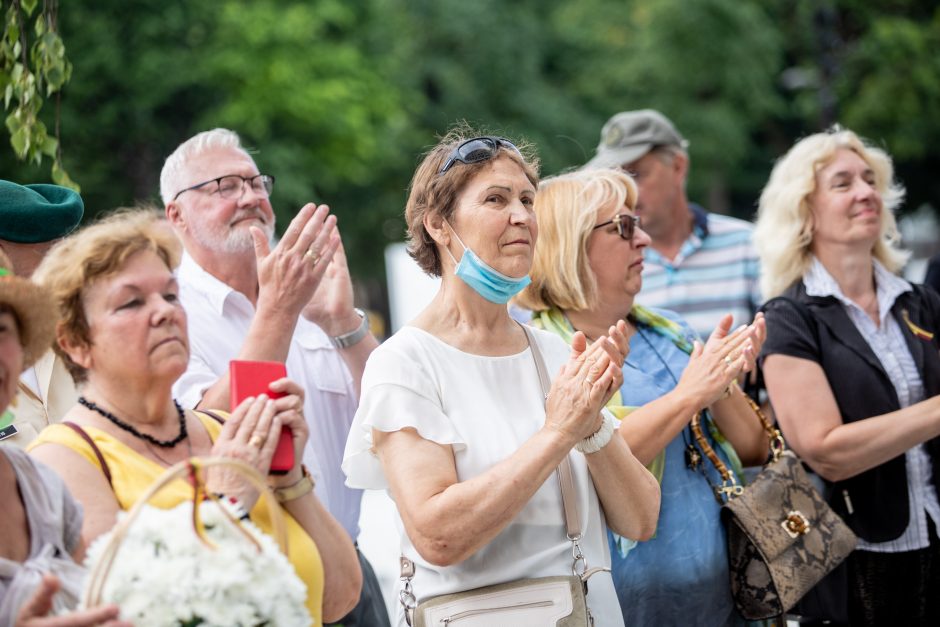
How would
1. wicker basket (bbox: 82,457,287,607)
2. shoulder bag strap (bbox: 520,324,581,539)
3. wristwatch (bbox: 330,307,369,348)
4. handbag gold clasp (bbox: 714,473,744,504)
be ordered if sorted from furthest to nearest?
wristwatch (bbox: 330,307,369,348) < handbag gold clasp (bbox: 714,473,744,504) < shoulder bag strap (bbox: 520,324,581,539) < wicker basket (bbox: 82,457,287,607)

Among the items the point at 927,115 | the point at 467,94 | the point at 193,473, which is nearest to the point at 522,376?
the point at 193,473

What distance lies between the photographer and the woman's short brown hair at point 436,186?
351 cm

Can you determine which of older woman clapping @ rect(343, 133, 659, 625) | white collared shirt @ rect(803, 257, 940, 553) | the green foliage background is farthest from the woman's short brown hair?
the green foliage background

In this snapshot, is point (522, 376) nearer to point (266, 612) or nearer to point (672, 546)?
point (672, 546)

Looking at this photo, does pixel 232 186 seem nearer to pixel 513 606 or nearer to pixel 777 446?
pixel 513 606

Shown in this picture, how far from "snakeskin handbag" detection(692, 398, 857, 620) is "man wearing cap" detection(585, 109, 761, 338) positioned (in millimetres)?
1652

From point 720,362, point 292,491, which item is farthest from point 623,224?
point 292,491

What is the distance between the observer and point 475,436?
128 inches

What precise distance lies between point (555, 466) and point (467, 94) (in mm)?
24439

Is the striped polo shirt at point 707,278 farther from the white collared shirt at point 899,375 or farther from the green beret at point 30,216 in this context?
the green beret at point 30,216

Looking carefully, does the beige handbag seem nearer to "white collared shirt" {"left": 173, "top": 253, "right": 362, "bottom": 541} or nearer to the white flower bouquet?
the white flower bouquet

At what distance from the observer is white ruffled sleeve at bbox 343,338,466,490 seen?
3166 mm

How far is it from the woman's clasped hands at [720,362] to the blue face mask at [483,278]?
747 mm

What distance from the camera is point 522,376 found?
3.46 m
